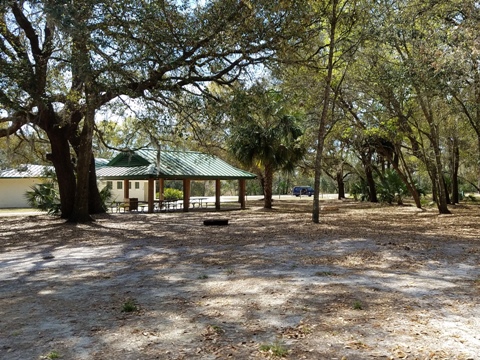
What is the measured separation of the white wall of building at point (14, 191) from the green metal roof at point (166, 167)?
38.7 feet

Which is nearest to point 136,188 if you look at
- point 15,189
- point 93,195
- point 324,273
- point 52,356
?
point 15,189

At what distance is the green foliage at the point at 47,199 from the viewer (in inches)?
809

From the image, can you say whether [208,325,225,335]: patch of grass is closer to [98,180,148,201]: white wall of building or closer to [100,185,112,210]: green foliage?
[100,185,112,210]: green foliage

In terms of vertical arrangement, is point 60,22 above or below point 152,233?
above

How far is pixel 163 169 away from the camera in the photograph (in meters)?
23.3

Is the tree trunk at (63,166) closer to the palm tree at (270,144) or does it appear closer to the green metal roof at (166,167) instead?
the green metal roof at (166,167)

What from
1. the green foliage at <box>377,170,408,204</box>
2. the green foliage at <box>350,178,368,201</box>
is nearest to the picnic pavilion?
the green foliage at <box>377,170,408,204</box>

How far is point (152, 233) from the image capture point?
14.0m

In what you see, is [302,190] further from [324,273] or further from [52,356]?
[52,356]

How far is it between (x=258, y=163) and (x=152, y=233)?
12.5 metres

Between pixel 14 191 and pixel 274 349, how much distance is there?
115 feet

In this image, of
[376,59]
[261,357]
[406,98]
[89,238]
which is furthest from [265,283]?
[406,98]

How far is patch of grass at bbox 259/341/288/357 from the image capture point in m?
3.69

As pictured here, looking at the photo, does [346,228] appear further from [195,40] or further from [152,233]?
[195,40]
